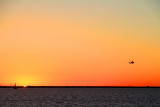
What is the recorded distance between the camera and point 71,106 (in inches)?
4269

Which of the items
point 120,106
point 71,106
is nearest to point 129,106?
point 120,106

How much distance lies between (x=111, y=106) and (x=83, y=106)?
9.60 m

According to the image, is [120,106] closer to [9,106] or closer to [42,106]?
[42,106]

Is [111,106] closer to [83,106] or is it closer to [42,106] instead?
[83,106]

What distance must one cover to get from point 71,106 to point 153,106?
2775 cm

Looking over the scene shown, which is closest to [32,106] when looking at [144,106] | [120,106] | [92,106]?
[92,106]

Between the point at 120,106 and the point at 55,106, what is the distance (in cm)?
2155

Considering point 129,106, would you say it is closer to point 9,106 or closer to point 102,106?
point 102,106

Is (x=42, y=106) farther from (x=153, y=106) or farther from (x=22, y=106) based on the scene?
(x=153, y=106)

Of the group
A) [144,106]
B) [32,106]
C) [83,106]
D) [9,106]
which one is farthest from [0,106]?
[144,106]

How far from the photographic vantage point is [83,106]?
109625mm

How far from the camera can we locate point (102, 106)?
111750 millimetres

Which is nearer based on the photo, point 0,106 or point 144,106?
point 0,106

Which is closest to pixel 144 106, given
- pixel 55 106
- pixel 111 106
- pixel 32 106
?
pixel 111 106
